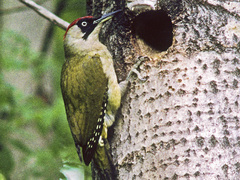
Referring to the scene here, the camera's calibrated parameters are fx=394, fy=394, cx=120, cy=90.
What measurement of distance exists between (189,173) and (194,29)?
95cm

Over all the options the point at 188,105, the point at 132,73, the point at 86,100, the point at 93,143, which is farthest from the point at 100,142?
the point at 188,105

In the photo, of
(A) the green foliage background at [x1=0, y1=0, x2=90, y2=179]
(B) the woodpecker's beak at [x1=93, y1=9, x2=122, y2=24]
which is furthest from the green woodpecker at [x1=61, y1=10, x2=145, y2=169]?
(A) the green foliage background at [x1=0, y1=0, x2=90, y2=179]

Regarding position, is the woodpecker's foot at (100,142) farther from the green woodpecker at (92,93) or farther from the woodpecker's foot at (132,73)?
the woodpecker's foot at (132,73)

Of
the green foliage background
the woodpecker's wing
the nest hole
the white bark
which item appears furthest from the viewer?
the green foliage background

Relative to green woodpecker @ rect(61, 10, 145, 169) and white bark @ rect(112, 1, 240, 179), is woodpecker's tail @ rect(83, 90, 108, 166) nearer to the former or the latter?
green woodpecker @ rect(61, 10, 145, 169)

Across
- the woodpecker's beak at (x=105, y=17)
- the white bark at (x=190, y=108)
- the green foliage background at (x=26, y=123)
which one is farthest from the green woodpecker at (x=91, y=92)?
the green foliage background at (x=26, y=123)

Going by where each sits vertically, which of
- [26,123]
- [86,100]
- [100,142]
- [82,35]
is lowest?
[26,123]

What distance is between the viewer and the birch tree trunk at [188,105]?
2.35 metres

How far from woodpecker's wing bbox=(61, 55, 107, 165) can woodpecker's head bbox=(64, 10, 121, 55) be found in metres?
0.23

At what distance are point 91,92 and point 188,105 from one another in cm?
110

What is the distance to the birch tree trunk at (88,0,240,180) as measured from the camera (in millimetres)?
2354

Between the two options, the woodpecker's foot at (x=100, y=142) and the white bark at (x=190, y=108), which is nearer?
the white bark at (x=190, y=108)

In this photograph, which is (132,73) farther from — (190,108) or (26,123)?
(26,123)

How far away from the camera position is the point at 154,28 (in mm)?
3490
